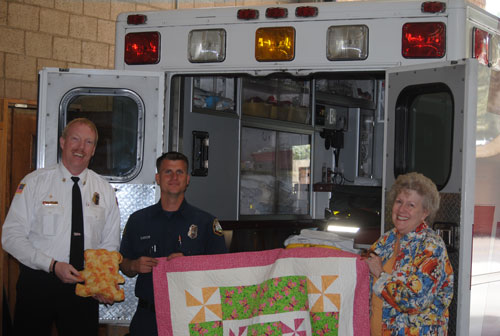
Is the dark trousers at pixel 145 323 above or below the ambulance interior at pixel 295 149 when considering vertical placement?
below

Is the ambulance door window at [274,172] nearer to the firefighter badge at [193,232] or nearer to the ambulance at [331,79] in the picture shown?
the ambulance at [331,79]

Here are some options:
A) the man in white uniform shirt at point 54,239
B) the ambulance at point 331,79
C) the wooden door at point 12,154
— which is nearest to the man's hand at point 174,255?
the man in white uniform shirt at point 54,239

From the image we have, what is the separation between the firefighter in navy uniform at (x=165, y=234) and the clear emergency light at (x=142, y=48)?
121cm

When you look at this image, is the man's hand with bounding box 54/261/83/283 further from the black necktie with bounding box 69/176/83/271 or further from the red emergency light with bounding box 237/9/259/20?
the red emergency light with bounding box 237/9/259/20

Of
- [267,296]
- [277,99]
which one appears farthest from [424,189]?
[277,99]

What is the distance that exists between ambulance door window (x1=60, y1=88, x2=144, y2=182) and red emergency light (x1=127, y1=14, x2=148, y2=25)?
1.77 feet

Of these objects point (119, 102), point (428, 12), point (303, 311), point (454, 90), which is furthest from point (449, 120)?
point (119, 102)

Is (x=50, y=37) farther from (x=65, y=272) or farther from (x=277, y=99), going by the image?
(x=65, y=272)

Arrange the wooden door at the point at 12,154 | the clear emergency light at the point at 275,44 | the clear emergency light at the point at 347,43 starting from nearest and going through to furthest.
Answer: the clear emergency light at the point at 347,43 < the clear emergency light at the point at 275,44 < the wooden door at the point at 12,154

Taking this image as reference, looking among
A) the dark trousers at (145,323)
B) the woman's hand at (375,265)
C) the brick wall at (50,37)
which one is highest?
the brick wall at (50,37)

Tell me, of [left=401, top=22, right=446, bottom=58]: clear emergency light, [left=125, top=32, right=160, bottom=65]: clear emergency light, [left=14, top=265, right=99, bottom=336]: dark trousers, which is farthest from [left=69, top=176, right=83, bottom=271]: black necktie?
[left=401, top=22, right=446, bottom=58]: clear emergency light

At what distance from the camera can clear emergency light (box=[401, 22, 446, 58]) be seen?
414cm

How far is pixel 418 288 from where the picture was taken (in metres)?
3.15

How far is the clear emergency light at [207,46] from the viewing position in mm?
4598
